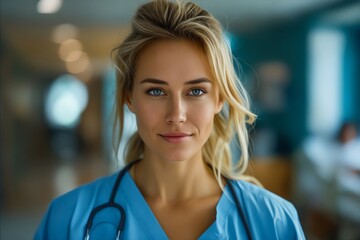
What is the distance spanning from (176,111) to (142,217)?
1.10ft

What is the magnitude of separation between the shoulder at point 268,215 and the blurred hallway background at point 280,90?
2380 mm

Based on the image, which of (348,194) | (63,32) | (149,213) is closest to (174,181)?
(149,213)

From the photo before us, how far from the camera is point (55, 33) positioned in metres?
5.98

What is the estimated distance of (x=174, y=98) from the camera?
1082 mm

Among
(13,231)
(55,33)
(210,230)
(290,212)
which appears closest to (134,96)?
(210,230)

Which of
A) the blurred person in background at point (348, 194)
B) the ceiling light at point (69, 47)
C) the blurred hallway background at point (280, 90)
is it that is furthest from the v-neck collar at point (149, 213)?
the ceiling light at point (69, 47)

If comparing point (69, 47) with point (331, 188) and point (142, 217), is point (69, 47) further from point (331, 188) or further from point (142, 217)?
point (142, 217)

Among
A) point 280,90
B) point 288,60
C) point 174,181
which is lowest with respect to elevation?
point 174,181

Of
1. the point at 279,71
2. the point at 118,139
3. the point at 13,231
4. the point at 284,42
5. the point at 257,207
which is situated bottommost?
the point at 13,231

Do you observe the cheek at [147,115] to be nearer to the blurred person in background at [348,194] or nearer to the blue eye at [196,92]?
the blue eye at [196,92]

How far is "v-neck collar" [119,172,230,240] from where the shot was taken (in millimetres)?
1134

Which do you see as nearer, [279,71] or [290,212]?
[290,212]

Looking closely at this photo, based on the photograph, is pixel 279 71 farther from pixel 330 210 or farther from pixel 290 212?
pixel 290 212

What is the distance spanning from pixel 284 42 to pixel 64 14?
129 inches
